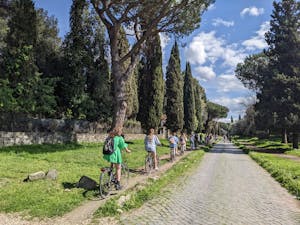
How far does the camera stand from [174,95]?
37.9 metres

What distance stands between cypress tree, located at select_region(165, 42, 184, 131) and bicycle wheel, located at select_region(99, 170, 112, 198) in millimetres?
29056

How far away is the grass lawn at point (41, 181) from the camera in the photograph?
276 inches

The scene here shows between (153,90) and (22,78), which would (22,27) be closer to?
(22,78)

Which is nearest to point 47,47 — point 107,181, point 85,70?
point 85,70

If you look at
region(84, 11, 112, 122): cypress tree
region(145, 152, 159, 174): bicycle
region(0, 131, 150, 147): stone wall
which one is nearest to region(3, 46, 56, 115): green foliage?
region(0, 131, 150, 147): stone wall

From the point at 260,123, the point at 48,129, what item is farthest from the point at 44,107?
the point at 260,123

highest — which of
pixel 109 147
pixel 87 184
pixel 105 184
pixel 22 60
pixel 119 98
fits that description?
pixel 22 60

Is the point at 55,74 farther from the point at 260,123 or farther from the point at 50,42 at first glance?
the point at 260,123

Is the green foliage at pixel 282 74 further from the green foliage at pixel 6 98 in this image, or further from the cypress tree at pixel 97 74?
the green foliage at pixel 6 98

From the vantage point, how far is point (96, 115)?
25.9 meters

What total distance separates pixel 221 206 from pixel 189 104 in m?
42.0

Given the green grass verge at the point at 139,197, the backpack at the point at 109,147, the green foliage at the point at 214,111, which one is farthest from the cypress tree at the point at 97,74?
the green foliage at the point at 214,111

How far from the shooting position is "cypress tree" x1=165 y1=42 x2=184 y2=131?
37.5 metres

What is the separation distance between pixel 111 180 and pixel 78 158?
23.7 feet
